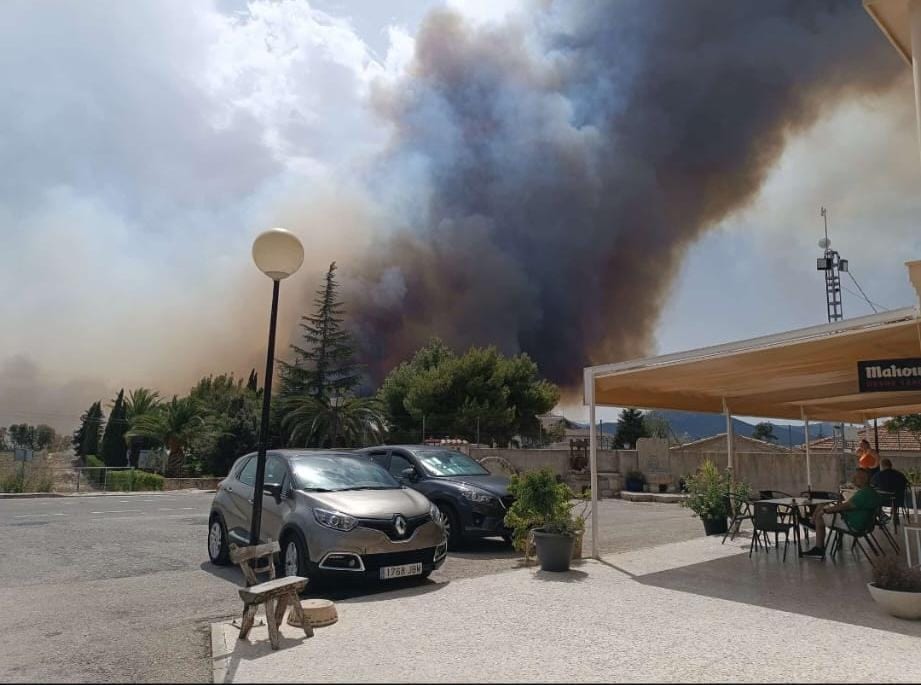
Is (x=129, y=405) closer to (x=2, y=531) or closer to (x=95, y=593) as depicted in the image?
(x=2, y=531)

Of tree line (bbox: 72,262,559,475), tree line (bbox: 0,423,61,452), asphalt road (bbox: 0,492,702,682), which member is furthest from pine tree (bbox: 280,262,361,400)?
tree line (bbox: 0,423,61,452)

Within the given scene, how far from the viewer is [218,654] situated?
16.1 feet

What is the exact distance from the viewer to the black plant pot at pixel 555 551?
792cm

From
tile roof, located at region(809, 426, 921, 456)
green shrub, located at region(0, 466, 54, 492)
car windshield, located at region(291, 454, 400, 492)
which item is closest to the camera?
car windshield, located at region(291, 454, 400, 492)

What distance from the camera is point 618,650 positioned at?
4.80 meters

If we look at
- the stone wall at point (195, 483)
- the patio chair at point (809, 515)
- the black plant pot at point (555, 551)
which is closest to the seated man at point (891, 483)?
the patio chair at point (809, 515)

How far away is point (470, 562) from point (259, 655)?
181 inches

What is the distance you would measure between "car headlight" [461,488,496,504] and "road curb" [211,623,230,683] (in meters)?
4.69

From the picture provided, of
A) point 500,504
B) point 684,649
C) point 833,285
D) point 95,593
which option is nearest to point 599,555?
Result: point 500,504

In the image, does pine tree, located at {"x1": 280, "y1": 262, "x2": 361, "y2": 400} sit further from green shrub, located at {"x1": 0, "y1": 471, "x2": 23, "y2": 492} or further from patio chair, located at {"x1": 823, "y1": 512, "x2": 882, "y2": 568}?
patio chair, located at {"x1": 823, "y1": 512, "x2": 882, "y2": 568}

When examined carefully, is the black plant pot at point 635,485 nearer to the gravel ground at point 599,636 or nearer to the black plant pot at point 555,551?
the gravel ground at point 599,636

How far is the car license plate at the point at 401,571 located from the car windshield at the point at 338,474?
116 centimetres

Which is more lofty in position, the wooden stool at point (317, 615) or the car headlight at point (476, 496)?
the car headlight at point (476, 496)

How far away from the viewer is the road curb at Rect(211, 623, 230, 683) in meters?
4.48
